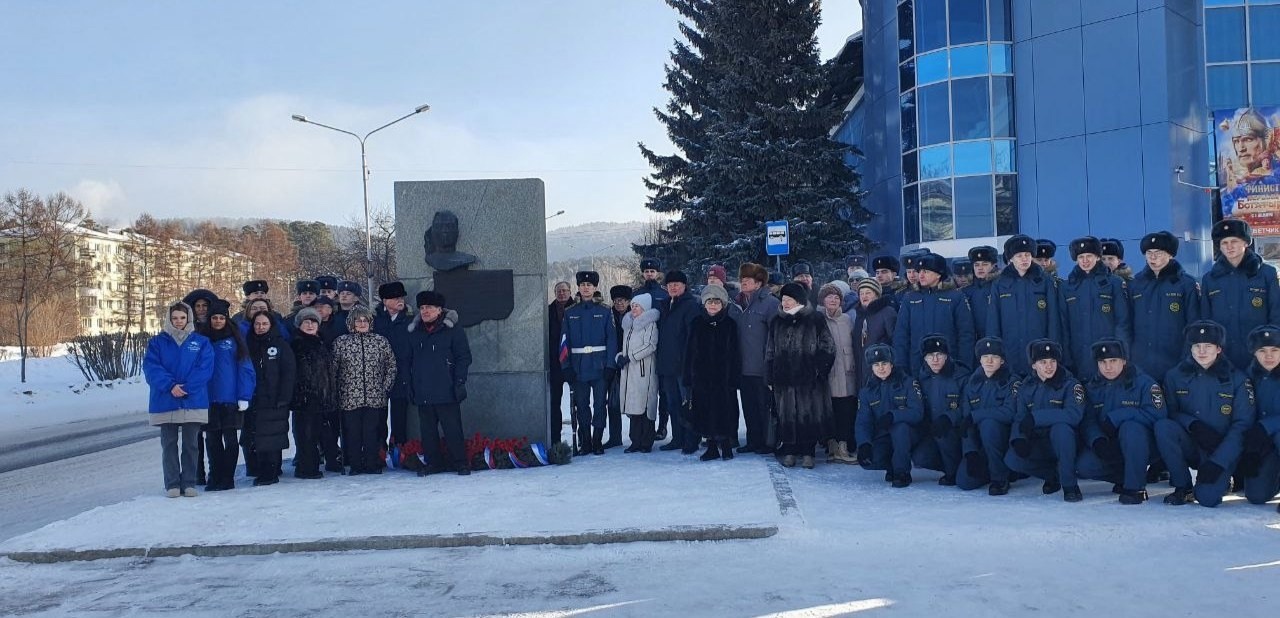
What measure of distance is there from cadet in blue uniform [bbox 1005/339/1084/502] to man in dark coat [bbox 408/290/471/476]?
15.8ft

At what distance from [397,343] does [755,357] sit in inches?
137

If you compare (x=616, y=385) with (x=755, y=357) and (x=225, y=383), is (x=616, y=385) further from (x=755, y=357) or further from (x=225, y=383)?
(x=225, y=383)

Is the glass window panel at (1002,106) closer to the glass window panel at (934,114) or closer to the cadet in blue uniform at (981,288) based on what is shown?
the glass window panel at (934,114)

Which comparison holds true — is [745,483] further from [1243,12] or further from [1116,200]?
[1243,12]

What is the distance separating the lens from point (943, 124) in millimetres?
24578

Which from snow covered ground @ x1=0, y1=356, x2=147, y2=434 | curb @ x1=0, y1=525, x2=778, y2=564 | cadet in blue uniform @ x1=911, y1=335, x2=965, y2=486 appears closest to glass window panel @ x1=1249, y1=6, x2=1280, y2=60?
cadet in blue uniform @ x1=911, y1=335, x2=965, y2=486

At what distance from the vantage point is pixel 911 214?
2570 centimetres

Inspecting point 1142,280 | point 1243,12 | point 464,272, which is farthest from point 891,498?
point 1243,12

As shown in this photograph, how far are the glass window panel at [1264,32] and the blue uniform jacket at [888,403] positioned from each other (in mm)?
22422

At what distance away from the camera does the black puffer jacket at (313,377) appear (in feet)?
27.0

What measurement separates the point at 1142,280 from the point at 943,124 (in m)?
18.4

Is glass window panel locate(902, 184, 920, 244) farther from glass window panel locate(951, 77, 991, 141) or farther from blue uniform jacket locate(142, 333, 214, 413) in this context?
blue uniform jacket locate(142, 333, 214, 413)

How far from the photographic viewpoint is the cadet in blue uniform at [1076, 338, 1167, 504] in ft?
20.8

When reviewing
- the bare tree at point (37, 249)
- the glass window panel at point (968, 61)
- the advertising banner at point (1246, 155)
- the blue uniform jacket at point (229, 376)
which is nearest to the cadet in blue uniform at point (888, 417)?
the blue uniform jacket at point (229, 376)
